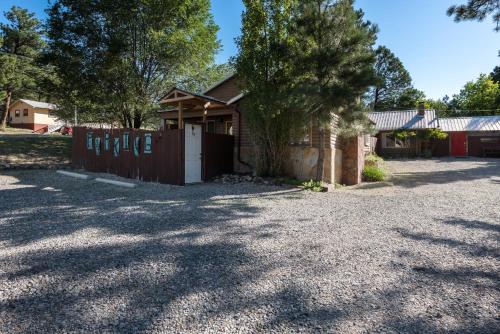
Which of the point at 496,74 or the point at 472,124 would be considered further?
the point at 496,74

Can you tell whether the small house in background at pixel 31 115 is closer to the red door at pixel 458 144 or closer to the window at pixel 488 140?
the red door at pixel 458 144

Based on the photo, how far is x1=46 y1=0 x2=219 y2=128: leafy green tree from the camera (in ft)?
54.7

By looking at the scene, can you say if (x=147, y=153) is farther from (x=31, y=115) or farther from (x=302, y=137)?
(x=31, y=115)

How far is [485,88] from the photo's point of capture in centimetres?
4422

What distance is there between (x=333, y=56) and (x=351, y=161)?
14.9 feet

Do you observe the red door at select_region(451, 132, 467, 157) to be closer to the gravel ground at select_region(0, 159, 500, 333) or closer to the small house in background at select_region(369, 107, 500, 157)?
the small house in background at select_region(369, 107, 500, 157)

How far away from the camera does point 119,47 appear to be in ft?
54.4

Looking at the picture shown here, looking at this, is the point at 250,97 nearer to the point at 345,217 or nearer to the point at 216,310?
the point at 345,217

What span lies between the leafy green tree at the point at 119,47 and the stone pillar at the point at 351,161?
11100 millimetres

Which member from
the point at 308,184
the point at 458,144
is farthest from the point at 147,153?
the point at 458,144

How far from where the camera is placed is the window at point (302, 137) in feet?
33.6

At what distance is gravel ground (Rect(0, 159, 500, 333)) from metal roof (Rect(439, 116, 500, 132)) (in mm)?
26055

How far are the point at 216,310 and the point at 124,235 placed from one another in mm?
2419

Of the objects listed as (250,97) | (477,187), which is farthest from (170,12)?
(477,187)
